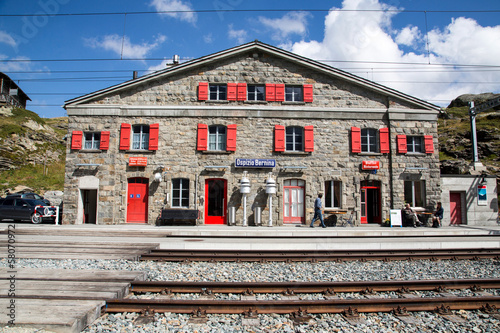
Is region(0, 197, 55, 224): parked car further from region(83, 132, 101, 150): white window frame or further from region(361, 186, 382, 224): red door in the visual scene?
region(361, 186, 382, 224): red door

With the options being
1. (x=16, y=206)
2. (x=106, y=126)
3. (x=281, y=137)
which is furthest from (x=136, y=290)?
(x=16, y=206)

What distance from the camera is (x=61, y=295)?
493 cm

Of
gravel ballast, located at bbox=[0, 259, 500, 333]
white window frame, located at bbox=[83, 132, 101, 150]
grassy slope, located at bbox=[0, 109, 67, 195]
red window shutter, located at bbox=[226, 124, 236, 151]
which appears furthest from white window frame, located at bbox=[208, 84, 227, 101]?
grassy slope, located at bbox=[0, 109, 67, 195]

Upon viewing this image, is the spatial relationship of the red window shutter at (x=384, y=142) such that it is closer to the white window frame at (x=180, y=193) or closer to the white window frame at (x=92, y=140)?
the white window frame at (x=180, y=193)

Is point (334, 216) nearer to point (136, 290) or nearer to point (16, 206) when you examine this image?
point (136, 290)

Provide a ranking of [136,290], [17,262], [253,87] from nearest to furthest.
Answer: [136,290] → [17,262] → [253,87]

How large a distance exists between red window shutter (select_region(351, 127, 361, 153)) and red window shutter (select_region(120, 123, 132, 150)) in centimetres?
1311

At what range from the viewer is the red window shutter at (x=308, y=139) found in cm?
1788

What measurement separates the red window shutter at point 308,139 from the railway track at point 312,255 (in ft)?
28.7

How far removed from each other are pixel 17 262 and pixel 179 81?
1295cm

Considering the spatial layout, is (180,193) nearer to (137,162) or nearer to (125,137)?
(137,162)

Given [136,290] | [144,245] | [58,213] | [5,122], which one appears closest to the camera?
[136,290]

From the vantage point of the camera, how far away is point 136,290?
19.2 ft

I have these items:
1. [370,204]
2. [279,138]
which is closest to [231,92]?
[279,138]
